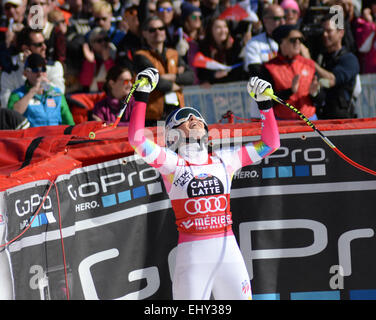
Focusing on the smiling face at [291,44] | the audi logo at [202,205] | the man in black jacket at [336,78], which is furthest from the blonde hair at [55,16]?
the audi logo at [202,205]

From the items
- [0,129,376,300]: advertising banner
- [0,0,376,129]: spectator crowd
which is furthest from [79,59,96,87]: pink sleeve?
[0,129,376,300]: advertising banner

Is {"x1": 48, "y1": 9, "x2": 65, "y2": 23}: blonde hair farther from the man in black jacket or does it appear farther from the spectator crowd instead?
the man in black jacket

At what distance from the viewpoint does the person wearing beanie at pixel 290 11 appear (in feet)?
30.8

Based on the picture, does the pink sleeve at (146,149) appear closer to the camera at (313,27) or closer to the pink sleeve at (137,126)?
the pink sleeve at (137,126)

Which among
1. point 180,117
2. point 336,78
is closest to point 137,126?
point 180,117

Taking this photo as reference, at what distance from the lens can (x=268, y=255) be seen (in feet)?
20.4

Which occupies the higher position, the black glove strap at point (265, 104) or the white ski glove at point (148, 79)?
the white ski glove at point (148, 79)

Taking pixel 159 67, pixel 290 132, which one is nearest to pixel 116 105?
pixel 159 67

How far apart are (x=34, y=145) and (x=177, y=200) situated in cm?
161

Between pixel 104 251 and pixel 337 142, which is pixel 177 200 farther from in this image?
pixel 337 142

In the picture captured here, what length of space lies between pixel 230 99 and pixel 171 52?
1.46 metres

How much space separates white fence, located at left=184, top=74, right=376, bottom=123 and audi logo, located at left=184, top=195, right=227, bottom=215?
428 centimetres

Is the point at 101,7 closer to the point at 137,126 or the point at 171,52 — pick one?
the point at 171,52

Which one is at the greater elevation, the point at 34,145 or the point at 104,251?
the point at 34,145
